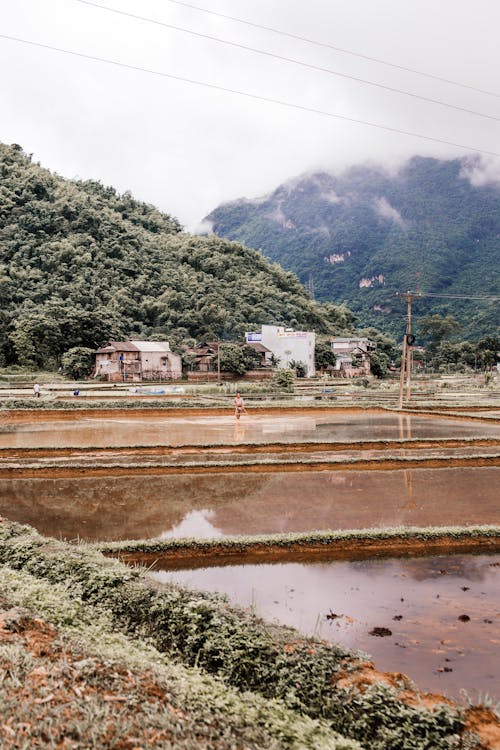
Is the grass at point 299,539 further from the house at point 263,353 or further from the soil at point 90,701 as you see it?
the house at point 263,353

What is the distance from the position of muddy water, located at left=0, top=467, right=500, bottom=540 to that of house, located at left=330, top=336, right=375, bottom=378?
54.7 m

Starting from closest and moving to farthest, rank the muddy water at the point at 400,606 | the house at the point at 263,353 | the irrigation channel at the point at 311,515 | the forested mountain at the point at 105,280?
the muddy water at the point at 400,606 < the irrigation channel at the point at 311,515 < the forested mountain at the point at 105,280 < the house at the point at 263,353

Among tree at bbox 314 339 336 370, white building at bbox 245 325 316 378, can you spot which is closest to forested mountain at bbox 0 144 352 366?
white building at bbox 245 325 316 378

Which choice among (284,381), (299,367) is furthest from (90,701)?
(299,367)

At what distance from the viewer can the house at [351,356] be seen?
6775 cm

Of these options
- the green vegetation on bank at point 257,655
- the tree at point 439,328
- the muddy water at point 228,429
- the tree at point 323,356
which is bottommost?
the muddy water at point 228,429

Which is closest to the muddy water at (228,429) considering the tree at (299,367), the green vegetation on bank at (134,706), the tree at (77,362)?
the green vegetation on bank at (134,706)

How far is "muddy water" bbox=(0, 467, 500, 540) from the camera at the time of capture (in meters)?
8.87

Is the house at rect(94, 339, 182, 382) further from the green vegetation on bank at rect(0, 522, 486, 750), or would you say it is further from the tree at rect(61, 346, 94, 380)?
the green vegetation on bank at rect(0, 522, 486, 750)

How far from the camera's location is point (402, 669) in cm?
454

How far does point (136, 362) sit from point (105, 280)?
21.0 meters

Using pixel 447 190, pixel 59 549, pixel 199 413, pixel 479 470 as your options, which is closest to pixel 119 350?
pixel 199 413

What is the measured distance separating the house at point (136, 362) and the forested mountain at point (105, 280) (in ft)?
14.2

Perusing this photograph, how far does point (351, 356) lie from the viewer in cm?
6944
